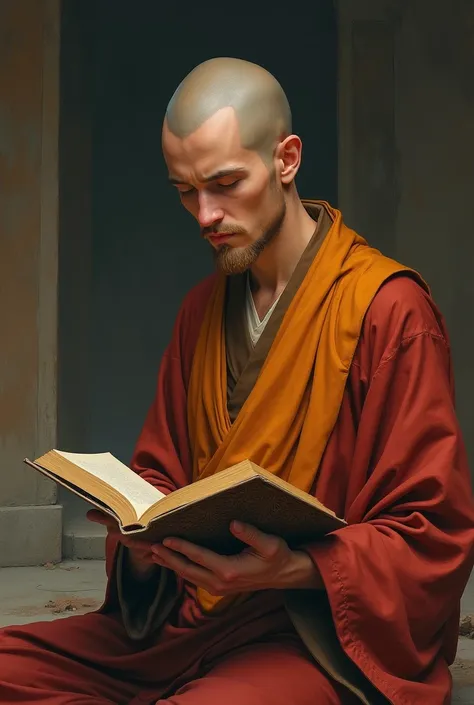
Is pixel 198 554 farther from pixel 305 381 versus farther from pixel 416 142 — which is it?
pixel 416 142

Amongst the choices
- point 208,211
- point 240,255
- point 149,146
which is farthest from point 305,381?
point 149,146

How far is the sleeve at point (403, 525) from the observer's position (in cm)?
281

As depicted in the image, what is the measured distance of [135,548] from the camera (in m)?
2.90

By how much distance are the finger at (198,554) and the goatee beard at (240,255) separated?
0.73 metres

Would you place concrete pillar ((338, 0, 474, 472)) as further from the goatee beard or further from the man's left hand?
the man's left hand

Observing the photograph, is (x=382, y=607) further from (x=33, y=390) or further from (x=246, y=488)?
(x=33, y=390)

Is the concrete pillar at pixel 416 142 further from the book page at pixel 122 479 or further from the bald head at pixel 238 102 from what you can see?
the book page at pixel 122 479

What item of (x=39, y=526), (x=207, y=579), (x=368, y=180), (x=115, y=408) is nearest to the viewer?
(x=207, y=579)

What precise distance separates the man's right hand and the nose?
0.72 meters

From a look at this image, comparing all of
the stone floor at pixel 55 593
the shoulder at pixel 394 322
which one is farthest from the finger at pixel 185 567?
the stone floor at pixel 55 593

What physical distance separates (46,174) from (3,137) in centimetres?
25

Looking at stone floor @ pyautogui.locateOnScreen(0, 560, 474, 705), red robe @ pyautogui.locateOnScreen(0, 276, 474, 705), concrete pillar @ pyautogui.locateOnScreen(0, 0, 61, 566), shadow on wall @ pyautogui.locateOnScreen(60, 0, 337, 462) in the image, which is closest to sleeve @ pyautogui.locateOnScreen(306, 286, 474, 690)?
red robe @ pyautogui.locateOnScreen(0, 276, 474, 705)

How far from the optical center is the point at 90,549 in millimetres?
5973

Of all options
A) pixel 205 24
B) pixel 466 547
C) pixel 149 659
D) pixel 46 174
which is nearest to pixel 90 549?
pixel 46 174
